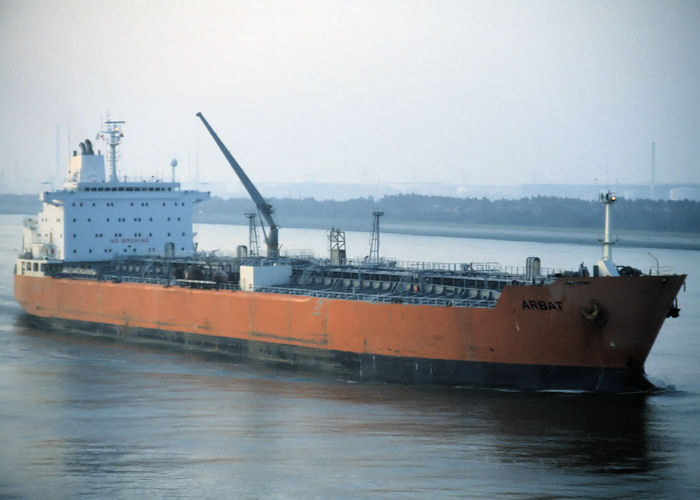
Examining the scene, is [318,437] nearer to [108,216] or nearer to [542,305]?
[542,305]

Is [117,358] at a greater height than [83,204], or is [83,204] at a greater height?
[83,204]

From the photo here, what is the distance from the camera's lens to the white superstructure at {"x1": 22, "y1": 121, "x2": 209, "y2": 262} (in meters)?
26.8

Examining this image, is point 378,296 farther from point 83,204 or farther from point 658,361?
point 83,204

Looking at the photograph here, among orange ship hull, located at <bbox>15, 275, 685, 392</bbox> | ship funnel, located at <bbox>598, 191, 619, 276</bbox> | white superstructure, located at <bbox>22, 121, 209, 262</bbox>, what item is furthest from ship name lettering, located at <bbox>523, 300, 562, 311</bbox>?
white superstructure, located at <bbox>22, 121, 209, 262</bbox>

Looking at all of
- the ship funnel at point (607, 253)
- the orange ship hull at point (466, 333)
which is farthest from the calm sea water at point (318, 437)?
the ship funnel at point (607, 253)

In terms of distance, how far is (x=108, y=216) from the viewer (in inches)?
1064

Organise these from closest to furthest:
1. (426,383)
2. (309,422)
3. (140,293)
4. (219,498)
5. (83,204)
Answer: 1. (219,498)
2. (309,422)
3. (426,383)
4. (140,293)
5. (83,204)

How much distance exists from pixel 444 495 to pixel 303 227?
9332 cm

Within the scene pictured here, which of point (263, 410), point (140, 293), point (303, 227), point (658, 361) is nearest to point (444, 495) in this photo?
point (263, 410)

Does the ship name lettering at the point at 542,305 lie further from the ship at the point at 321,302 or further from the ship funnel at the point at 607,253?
the ship funnel at the point at 607,253

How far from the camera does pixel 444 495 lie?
12547 millimetres

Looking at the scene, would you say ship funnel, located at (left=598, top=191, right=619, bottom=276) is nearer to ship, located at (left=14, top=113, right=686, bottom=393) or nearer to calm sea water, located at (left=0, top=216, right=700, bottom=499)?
ship, located at (left=14, top=113, right=686, bottom=393)

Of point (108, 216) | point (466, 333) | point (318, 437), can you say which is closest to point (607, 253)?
point (466, 333)

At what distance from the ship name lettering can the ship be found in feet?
0.07
